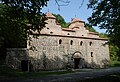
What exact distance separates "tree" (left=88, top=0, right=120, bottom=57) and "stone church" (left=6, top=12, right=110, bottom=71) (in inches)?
704

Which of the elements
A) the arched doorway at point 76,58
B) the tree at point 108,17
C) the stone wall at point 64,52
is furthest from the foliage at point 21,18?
the arched doorway at point 76,58

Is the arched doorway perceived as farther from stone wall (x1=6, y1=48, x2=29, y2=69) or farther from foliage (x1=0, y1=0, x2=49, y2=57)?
foliage (x1=0, y1=0, x2=49, y2=57)

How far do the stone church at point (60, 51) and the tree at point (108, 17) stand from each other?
17.9 metres

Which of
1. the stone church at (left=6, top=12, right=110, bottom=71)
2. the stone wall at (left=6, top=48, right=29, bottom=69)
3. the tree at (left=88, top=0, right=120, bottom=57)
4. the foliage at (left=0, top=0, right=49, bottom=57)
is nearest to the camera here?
the foliage at (left=0, top=0, right=49, bottom=57)

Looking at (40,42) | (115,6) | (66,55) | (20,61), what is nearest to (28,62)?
(20,61)

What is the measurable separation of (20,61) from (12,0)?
26989mm

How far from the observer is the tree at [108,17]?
1876 cm

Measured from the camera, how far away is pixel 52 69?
4122 centimetres

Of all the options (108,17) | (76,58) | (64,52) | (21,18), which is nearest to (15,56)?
(64,52)

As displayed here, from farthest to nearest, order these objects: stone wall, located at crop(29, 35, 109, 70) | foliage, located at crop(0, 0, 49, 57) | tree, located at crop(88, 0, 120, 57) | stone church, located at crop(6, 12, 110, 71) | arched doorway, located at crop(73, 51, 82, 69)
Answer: arched doorway, located at crop(73, 51, 82, 69)
stone wall, located at crop(29, 35, 109, 70)
stone church, located at crop(6, 12, 110, 71)
tree, located at crop(88, 0, 120, 57)
foliage, located at crop(0, 0, 49, 57)

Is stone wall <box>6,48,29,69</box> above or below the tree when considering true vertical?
below

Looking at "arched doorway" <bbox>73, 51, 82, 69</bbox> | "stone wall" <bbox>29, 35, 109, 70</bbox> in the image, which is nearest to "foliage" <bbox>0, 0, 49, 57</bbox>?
"stone wall" <bbox>29, 35, 109, 70</bbox>

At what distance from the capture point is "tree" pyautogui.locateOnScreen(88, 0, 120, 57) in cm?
1876

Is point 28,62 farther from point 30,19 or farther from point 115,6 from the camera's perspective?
point 30,19
